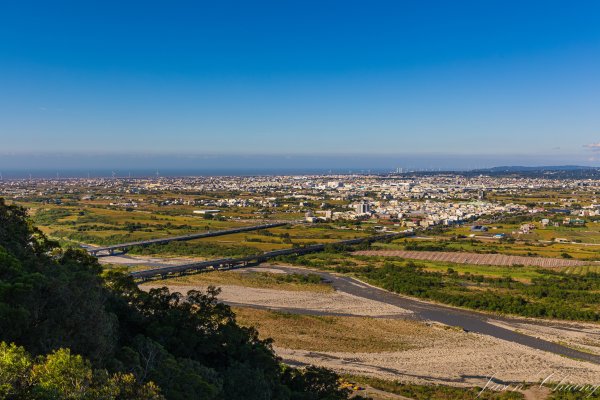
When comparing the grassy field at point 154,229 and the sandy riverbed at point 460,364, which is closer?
the sandy riverbed at point 460,364

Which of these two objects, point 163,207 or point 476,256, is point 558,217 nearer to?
point 476,256

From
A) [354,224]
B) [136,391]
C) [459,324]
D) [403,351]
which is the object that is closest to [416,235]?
[354,224]

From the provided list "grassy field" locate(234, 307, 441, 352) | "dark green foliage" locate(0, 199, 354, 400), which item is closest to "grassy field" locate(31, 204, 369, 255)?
"grassy field" locate(234, 307, 441, 352)

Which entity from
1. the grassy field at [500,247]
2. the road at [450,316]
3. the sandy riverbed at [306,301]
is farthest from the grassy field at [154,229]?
the road at [450,316]

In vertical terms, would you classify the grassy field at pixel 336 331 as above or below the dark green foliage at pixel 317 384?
below

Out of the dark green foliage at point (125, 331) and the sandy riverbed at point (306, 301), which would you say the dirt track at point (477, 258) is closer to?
the sandy riverbed at point (306, 301)

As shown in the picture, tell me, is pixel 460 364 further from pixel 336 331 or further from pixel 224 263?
pixel 224 263

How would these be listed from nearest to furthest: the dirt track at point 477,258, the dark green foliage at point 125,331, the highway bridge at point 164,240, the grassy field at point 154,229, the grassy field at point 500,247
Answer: the dark green foliage at point 125,331
the dirt track at point 477,258
the grassy field at point 500,247
the highway bridge at point 164,240
the grassy field at point 154,229
